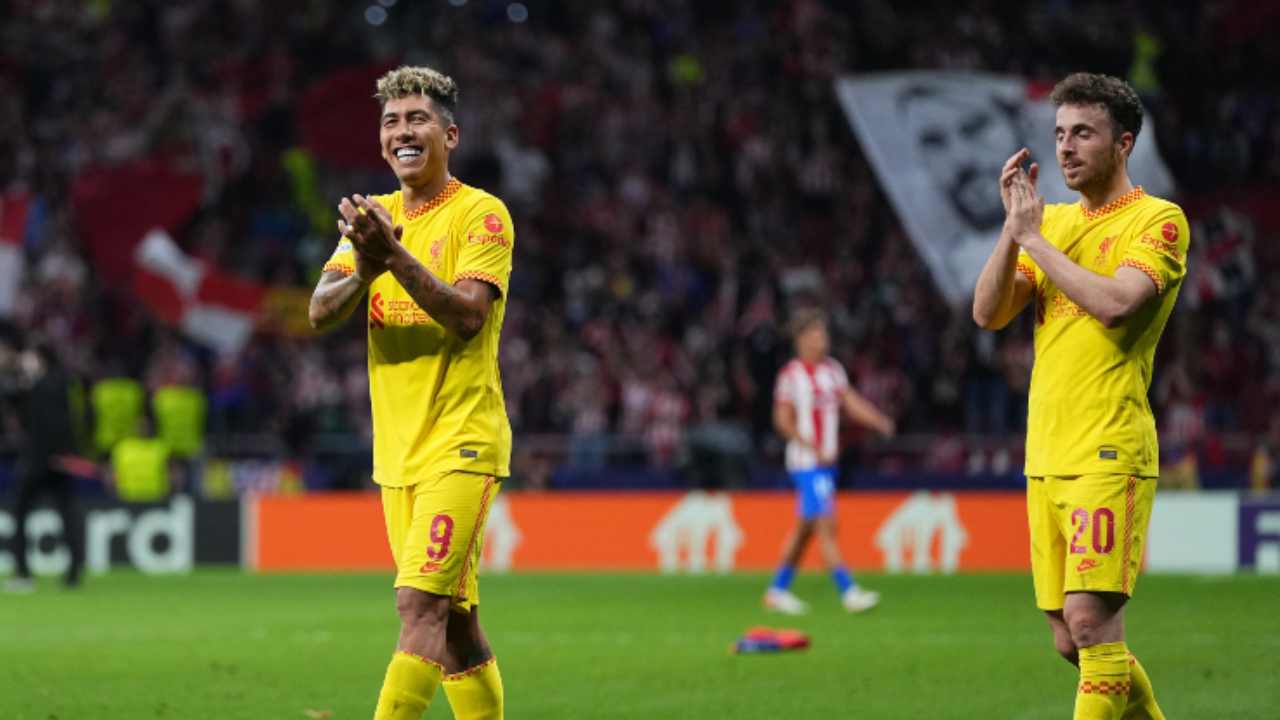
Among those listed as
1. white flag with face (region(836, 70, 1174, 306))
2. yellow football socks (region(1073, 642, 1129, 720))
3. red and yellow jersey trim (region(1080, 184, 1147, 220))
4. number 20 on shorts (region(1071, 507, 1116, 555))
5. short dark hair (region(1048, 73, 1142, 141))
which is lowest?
yellow football socks (region(1073, 642, 1129, 720))

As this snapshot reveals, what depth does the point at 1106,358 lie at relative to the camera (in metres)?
6.41

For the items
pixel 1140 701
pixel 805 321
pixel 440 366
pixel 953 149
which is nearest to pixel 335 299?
pixel 440 366

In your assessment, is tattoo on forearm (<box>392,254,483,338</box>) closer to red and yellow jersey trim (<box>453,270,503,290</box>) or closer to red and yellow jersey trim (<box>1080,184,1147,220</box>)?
red and yellow jersey trim (<box>453,270,503,290</box>)

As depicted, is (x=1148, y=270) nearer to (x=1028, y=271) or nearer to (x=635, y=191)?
(x=1028, y=271)

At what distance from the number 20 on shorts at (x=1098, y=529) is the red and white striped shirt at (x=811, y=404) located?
8.74 metres

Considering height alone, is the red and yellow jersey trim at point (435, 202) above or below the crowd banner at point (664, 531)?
above

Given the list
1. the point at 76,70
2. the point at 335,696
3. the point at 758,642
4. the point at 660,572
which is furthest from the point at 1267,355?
the point at 76,70

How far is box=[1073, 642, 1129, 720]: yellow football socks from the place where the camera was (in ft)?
20.5

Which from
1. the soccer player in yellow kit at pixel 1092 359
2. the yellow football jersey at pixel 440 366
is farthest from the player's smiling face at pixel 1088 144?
the yellow football jersey at pixel 440 366

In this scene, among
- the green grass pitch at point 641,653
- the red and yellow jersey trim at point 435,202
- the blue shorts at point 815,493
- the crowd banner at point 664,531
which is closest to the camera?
the red and yellow jersey trim at point 435,202

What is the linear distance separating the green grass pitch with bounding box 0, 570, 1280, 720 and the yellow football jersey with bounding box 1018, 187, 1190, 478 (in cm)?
258

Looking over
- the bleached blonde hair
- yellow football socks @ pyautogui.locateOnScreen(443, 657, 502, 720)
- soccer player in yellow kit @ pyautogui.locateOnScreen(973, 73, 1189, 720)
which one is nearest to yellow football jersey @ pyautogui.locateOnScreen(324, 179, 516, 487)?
the bleached blonde hair

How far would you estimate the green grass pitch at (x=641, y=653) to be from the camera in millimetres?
9195

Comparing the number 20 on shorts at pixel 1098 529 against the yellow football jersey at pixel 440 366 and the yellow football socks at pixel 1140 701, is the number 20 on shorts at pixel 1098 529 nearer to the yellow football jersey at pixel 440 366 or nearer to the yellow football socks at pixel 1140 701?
the yellow football socks at pixel 1140 701
